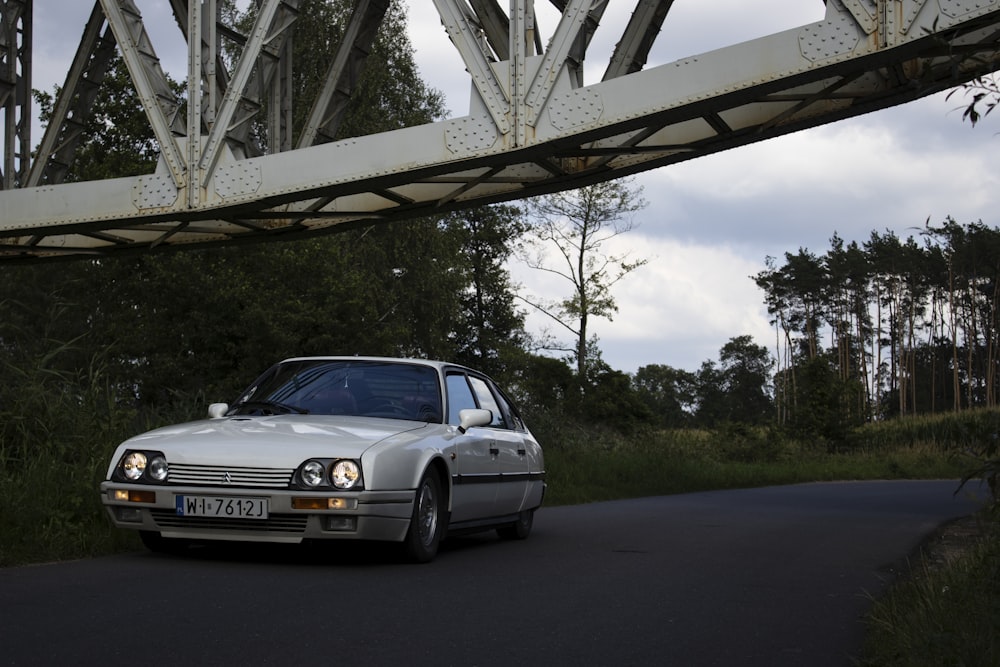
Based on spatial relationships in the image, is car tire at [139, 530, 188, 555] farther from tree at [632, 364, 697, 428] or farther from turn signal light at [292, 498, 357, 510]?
tree at [632, 364, 697, 428]

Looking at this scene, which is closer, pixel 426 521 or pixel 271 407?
pixel 426 521

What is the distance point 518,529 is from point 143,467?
375 centimetres

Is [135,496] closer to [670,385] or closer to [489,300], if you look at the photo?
[489,300]

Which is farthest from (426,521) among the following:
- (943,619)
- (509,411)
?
(943,619)

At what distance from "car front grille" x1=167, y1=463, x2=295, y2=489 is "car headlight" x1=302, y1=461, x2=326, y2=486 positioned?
3.1 inches

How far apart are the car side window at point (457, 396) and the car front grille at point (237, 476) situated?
6.37 ft

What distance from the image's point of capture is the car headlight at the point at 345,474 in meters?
7.32

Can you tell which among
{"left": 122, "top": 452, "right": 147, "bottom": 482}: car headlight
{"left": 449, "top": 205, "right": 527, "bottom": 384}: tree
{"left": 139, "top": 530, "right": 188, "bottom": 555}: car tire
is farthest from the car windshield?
{"left": 449, "top": 205, "right": 527, "bottom": 384}: tree

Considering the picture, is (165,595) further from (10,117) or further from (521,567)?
(10,117)

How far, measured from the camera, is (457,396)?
9477 millimetres

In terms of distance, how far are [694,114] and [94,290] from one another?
28515 millimetres

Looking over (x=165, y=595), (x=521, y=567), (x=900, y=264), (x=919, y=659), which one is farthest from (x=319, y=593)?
(x=900, y=264)

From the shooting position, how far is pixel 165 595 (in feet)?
19.8

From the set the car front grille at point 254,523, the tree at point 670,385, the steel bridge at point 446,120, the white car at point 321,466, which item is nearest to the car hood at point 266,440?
the white car at point 321,466
